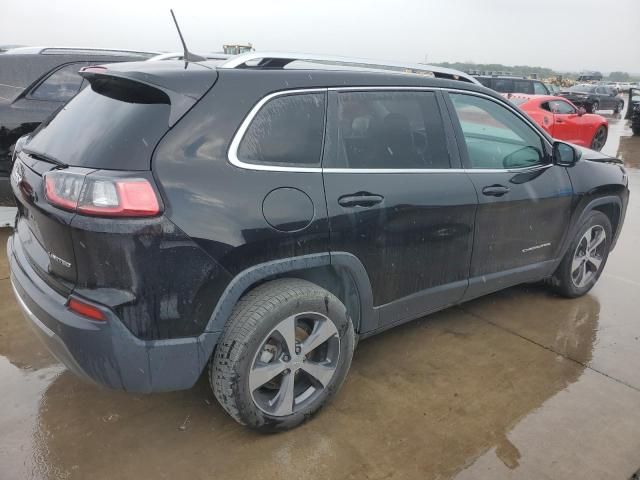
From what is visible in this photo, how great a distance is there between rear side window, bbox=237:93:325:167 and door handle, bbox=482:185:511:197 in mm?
1192

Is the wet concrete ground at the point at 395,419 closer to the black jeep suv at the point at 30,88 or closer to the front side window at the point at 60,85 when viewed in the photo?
the black jeep suv at the point at 30,88

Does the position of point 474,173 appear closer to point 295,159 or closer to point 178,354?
point 295,159

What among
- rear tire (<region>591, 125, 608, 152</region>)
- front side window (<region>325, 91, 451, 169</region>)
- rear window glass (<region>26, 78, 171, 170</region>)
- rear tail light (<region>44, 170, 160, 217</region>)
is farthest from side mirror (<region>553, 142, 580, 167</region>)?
rear tire (<region>591, 125, 608, 152</region>)

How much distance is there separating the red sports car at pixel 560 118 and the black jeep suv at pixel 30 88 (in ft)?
29.9

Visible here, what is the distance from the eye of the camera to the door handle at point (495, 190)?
3181 millimetres

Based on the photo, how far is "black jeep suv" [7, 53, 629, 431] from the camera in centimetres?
206

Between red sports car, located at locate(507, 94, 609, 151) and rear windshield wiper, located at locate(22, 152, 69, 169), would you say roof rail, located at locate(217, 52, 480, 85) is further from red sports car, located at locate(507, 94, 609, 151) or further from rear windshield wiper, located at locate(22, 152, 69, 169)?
red sports car, located at locate(507, 94, 609, 151)

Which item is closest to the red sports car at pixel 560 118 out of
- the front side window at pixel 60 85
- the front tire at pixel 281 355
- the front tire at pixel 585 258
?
the front tire at pixel 585 258

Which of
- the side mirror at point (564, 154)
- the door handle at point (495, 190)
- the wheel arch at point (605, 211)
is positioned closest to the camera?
the door handle at point (495, 190)

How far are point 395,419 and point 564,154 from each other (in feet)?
7.24

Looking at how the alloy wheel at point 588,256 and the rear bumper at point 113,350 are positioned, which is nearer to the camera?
the rear bumper at point 113,350

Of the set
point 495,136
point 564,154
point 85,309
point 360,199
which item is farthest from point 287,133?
point 564,154

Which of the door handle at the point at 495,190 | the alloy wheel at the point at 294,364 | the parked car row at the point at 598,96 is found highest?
the door handle at the point at 495,190

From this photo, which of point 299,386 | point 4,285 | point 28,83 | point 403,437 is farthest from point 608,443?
point 28,83
